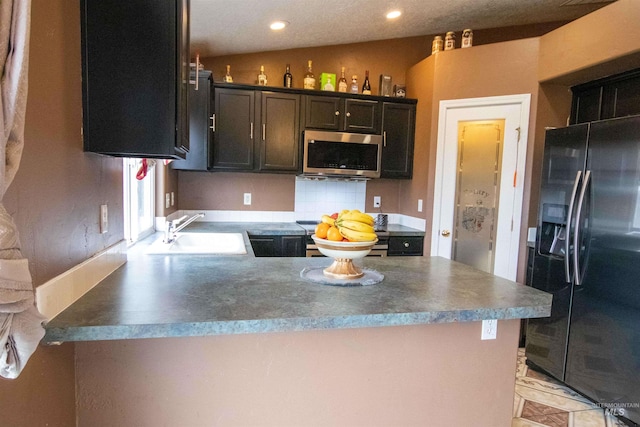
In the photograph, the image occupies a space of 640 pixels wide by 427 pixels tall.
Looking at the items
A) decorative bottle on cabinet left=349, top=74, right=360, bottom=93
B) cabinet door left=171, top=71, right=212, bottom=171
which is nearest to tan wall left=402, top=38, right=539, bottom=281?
decorative bottle on cabinet left=349, top=74, right=360, bottom=93

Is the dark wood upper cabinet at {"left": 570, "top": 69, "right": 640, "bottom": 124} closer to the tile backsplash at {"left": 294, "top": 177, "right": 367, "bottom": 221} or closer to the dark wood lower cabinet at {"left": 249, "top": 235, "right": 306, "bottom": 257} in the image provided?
the tile backsplash at {"left": 294, "top": 177, "right": 367, "bottom": 221}

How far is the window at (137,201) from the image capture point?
225cm

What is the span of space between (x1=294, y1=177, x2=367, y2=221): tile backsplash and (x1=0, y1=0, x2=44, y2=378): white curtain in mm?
3299

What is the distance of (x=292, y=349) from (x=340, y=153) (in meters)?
2.53

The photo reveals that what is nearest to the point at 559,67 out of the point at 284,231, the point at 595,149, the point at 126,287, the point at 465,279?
the point at 595,149

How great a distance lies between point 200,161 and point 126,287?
2.10 metres

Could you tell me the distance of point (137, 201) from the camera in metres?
2.51

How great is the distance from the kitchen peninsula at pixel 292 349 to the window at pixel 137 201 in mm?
780

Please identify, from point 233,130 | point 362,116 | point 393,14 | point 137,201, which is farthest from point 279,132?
point 137,201

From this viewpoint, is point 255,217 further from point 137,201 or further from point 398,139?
point 398,139

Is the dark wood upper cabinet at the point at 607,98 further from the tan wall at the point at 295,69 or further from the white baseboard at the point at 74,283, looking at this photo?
the white baseboard at the point at 74,283

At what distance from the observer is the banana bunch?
1.43 m

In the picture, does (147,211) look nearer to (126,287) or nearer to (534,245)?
(126,287)

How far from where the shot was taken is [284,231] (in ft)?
11.2
